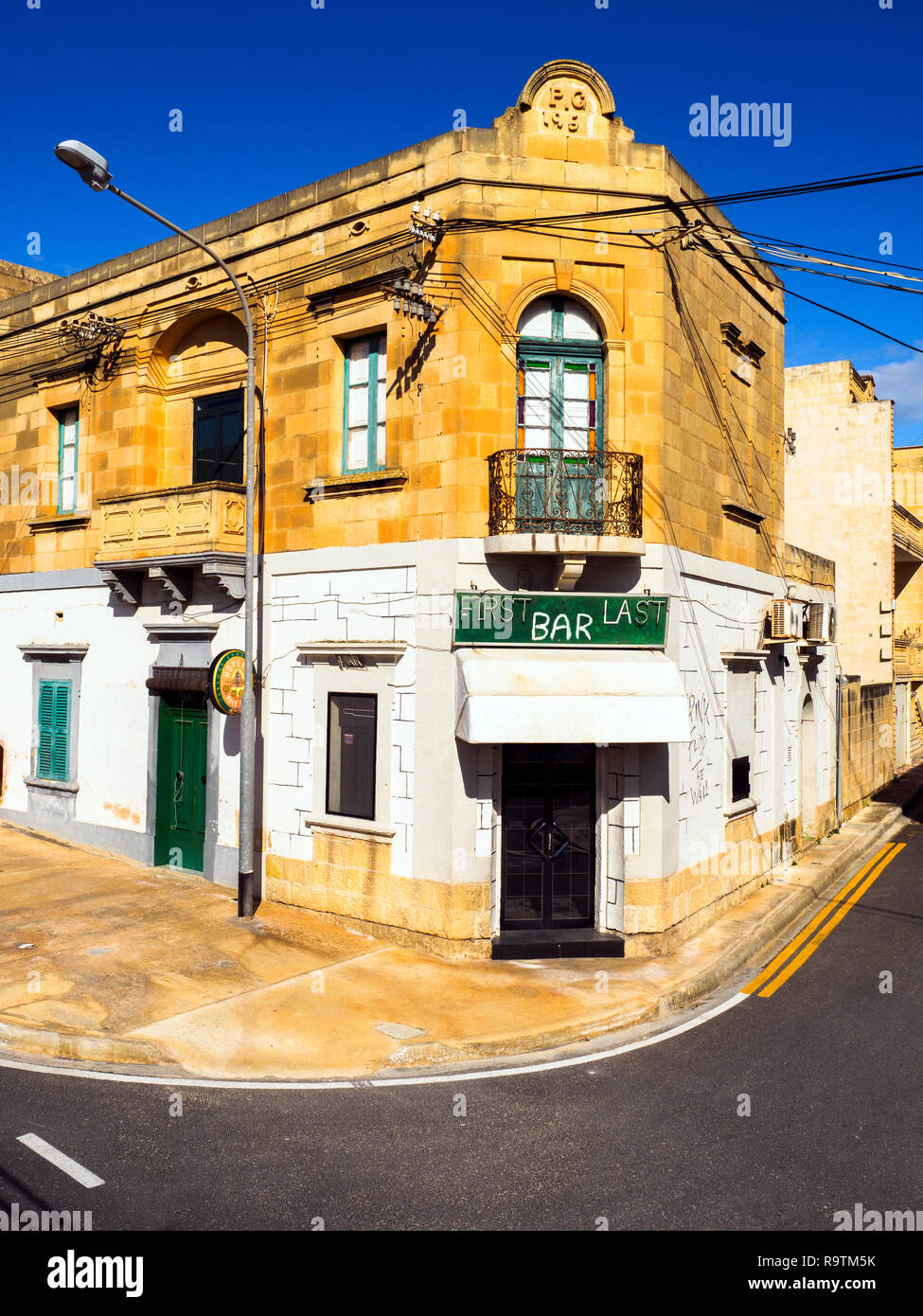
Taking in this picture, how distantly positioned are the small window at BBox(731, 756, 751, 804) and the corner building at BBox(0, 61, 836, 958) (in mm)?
57

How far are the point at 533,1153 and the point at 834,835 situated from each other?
15.1 meters

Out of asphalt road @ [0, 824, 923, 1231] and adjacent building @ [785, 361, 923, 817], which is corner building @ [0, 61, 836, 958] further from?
adjacent building @ [785, 361, 923, 817]

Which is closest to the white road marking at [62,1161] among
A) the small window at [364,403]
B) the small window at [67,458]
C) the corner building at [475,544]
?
the corner building at [475,544]

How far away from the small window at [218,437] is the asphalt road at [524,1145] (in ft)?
31.0

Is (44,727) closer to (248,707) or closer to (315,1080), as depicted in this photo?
(248,707)

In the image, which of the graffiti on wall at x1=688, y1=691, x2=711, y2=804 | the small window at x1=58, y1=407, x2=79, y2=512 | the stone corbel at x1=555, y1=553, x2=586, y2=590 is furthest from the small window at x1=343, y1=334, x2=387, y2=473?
the small window at x1=58, y1=407, x2=79, y2=512

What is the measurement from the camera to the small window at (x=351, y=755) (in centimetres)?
1255

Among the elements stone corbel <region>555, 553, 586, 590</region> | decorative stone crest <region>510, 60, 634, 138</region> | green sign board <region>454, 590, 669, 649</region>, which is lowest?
green sign board <region>454, 590, 669, 649</region>

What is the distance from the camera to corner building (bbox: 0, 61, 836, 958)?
11633 mm

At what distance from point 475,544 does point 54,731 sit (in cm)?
985

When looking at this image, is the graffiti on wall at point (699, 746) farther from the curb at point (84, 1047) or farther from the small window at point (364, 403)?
the curb at point (84, 1047)

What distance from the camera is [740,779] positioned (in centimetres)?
1487

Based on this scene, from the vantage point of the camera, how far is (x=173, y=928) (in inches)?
479

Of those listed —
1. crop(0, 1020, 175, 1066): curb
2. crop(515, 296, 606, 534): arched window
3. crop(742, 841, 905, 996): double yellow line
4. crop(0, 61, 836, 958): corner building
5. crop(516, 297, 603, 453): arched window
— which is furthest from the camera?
crop(516, 297, 603, 453): arched window
